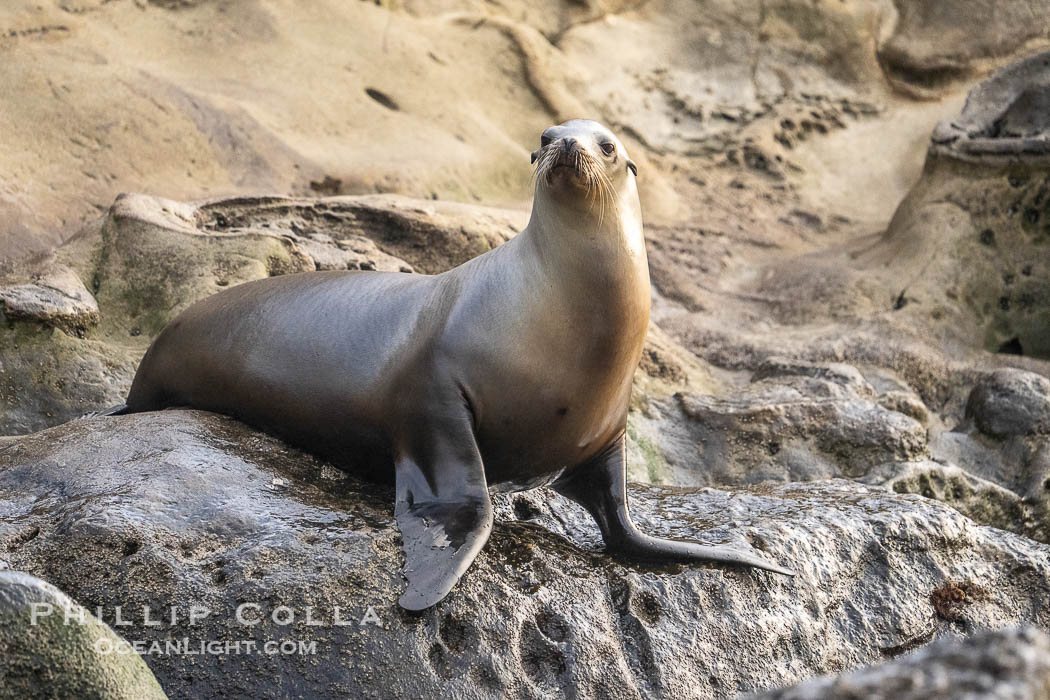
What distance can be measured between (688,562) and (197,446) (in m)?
1.62

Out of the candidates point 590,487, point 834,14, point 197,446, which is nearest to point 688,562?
point 590,487

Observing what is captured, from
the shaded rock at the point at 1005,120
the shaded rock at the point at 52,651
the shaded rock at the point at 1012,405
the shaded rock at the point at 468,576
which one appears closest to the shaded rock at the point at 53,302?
the shaded rock at the point at 468,576

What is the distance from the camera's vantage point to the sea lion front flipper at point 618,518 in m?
3.48

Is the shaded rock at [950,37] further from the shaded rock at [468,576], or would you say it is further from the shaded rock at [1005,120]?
the shaded rock at [468,576]

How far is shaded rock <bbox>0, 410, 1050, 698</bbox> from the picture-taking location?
116 inches

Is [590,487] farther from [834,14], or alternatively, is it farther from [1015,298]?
[834,14]

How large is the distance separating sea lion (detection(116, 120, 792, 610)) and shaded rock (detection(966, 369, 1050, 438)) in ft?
11.4

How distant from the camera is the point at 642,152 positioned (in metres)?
11.9

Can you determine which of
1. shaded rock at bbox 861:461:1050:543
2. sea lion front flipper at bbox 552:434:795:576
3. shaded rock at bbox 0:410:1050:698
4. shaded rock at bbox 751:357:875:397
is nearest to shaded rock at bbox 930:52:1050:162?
shaded rock at bbox 751:357:875:397

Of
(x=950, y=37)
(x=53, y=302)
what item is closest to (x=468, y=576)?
(x=53, y=302)

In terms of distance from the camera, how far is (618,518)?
364 centimetres

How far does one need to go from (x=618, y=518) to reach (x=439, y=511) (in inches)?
25.2

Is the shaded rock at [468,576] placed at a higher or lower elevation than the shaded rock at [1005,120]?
lower

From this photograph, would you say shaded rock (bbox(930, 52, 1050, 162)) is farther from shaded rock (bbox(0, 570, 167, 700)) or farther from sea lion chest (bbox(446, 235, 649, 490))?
shaded rock (bbox(0, 570, 167, 700))
